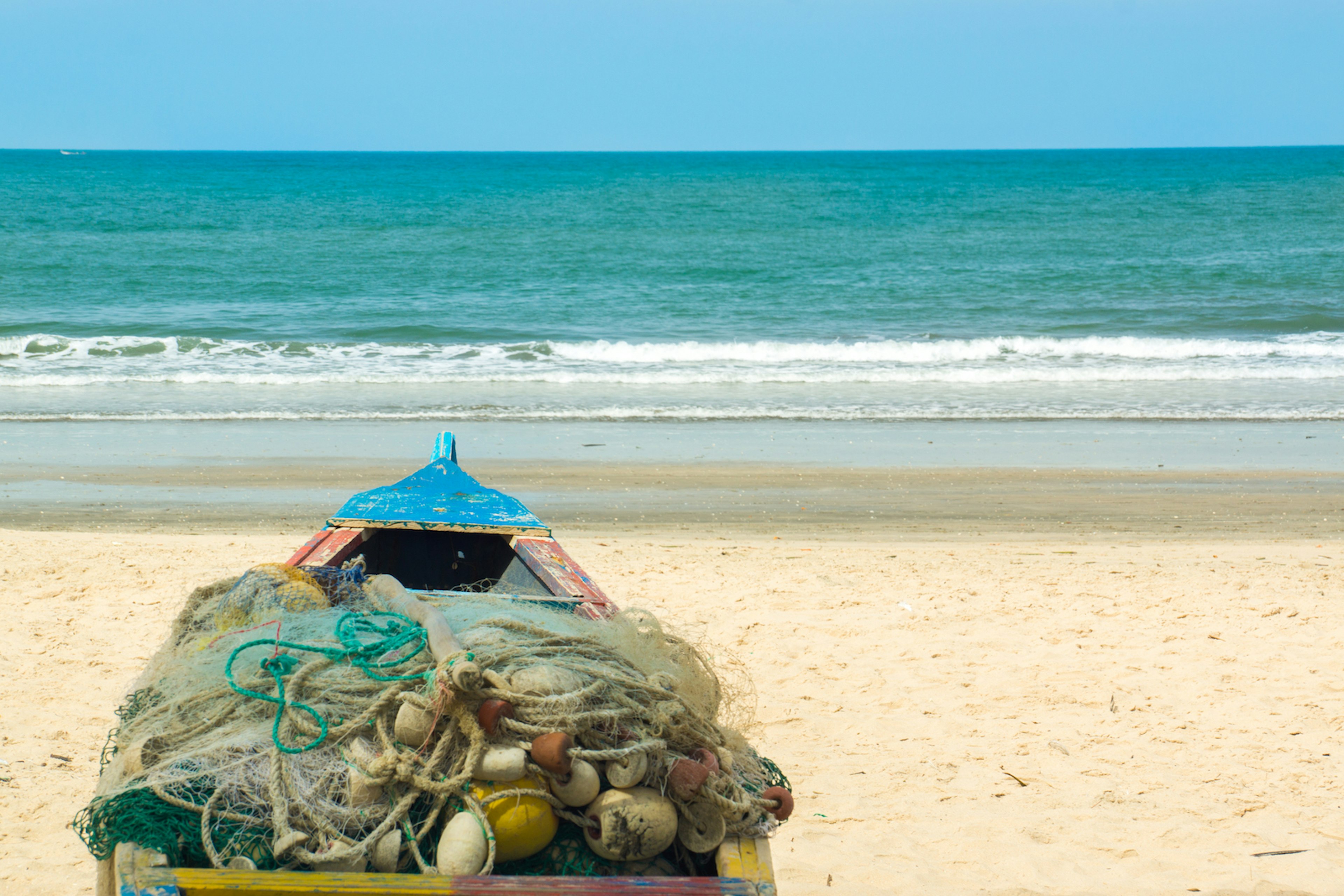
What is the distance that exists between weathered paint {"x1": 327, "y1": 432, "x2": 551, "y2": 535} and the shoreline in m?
2.71

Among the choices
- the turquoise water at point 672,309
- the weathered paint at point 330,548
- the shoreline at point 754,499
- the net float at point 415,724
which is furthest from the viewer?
the turquoise water at point 672,309

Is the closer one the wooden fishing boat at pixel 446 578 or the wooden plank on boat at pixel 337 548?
the wooden fishing boat at pixel 446 578

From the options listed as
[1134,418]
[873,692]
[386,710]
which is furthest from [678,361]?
[386,710]

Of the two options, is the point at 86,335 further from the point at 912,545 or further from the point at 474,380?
the point at 912,545

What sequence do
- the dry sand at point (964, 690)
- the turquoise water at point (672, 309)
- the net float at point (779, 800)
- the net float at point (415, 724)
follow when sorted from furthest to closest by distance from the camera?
the turquoise water at point (672, 309)
the dry sand at point (964, 690)
the net float at point (779, 800)
the net float at point (415, 724)

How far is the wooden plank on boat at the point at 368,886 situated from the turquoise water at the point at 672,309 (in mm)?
10404

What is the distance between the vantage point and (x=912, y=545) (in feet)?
26.9

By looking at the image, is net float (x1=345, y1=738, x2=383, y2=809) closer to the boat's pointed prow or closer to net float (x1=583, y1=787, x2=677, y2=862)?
net float (x1=583, y1=787, x2=677, y2=862)

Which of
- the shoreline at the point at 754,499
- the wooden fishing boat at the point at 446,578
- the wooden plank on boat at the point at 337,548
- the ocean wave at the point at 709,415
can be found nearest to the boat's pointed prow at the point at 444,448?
the wooden fishing boat at the point at 446,578

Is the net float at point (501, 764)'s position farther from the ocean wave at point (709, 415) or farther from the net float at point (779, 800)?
the ocean wave at point (709, 415)

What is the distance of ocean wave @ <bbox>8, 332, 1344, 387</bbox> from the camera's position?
15.5 metres

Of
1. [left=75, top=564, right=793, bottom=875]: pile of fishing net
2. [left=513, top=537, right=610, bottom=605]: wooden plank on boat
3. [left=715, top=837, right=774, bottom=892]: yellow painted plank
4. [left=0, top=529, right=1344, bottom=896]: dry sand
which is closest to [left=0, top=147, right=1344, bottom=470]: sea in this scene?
[left=0, top=529, right=1344, bottom=896]: dry sand

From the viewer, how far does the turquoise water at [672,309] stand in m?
14.0

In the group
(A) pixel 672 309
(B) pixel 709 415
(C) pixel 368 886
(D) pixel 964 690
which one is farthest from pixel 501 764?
(A) pixel 672 309
